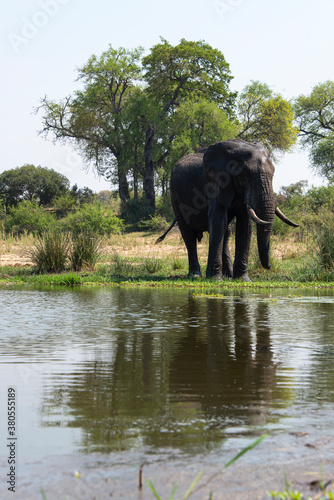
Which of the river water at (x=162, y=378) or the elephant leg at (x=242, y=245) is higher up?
the elephant leg at (x=242, y=245)

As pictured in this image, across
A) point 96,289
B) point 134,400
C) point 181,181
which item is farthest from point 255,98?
point 134,400

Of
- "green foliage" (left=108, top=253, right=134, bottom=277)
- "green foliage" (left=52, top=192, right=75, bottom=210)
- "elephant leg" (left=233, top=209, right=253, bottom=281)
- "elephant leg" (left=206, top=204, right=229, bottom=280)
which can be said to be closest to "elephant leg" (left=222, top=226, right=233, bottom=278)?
"elephant leg" (left=233, top=209, right=253, bottom=281)

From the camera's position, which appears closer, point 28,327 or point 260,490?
point 260,490

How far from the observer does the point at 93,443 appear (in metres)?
2.99

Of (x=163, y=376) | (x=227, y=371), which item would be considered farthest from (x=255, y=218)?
(x=163, y=376)

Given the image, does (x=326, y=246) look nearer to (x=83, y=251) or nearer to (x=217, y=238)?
(x=217, y=238)

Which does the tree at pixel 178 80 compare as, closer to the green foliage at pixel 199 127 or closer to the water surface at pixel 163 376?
the green foliage at pixel 199 127

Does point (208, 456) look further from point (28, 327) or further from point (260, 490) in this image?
point (28, 327)

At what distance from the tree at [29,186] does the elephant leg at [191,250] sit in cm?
3647

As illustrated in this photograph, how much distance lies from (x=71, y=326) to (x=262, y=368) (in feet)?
10.1

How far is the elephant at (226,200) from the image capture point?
13.3 m

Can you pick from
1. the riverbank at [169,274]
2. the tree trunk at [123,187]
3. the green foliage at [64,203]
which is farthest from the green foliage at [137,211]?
the riverbank at [169,274]

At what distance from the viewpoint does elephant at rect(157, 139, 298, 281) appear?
1326 centimetres

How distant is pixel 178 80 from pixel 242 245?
30.5m
